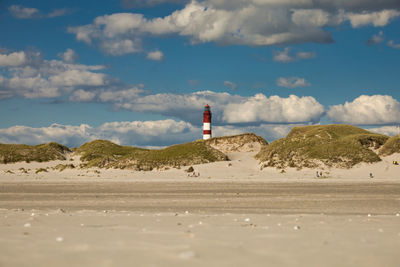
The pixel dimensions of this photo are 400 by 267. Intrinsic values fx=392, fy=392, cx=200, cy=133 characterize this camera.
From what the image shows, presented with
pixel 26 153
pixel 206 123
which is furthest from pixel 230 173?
pixel 26 153

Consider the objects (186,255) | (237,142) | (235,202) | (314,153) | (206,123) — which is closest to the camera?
(186,255)

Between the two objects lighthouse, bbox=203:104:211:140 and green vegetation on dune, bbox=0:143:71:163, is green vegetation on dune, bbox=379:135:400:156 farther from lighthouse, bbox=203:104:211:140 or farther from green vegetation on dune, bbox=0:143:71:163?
green vegetation on dune, bbox=0:143:71:163

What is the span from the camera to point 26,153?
6078cm

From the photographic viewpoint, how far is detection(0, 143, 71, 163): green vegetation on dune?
58312mm

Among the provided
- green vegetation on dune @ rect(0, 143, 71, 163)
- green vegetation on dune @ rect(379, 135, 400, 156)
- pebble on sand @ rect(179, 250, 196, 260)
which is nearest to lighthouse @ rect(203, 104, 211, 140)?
green vegetation on dune @ rect(0, 143, 71, 163)

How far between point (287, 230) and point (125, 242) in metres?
3.92

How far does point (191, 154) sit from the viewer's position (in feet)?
157

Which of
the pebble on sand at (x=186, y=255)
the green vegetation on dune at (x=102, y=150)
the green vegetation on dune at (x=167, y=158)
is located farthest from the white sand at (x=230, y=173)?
the pebble on sand at (x=186, y=255)

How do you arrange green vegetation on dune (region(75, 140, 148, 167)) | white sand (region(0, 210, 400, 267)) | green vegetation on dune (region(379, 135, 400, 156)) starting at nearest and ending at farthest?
white sand (region(0, 210, 400, 267))
green vegetation on dune (region(379, 135, 400, 156))
green vegetation on dune (region(75, 140, 148, 167))

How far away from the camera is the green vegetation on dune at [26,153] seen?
58312 mm

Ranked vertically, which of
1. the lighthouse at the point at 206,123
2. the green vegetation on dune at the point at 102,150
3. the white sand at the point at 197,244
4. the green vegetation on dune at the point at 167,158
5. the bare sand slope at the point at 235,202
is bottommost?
the bare sand slope at the point at 235,202

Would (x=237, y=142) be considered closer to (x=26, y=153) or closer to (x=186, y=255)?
(x=26, y=153)

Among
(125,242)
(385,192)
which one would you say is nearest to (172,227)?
(125,242)

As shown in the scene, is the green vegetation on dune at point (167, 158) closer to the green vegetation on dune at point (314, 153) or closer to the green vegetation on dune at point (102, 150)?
the green vegetation on dune at point (314, 153)
